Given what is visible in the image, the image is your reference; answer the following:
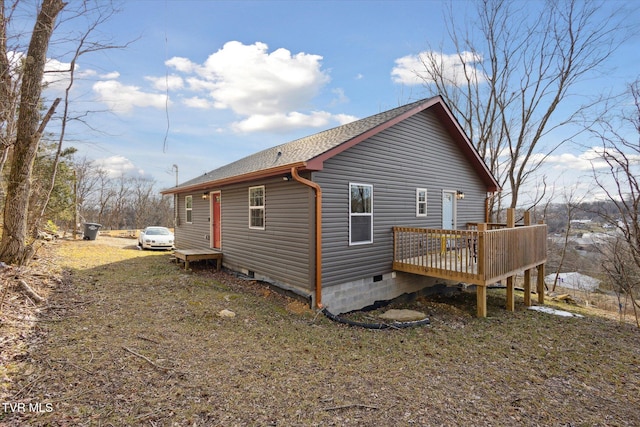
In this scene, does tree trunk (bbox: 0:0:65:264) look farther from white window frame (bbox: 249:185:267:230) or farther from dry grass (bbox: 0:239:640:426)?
white window frame (bbox: 249:185:267:230)

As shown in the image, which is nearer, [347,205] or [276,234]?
[347,205]

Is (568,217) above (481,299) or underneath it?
above

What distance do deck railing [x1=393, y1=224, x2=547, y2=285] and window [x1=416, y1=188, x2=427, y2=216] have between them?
3.43 ft

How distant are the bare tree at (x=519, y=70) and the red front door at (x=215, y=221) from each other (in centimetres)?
1539

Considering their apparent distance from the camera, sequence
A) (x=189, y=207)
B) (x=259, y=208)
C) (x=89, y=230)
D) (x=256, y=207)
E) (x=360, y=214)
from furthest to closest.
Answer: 1. (x=89, y=230)
2. (x=189, y=207)
3. (x=256, y=207)
4. (x=259, y=208)
5. (x=360, y=214)

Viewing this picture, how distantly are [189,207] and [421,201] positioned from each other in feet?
29.3

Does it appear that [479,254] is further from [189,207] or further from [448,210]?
[189,207]

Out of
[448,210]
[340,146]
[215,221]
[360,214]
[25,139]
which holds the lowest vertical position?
[215,221]

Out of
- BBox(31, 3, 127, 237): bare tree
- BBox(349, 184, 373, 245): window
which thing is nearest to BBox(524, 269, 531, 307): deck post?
BBox(349, 184, 373, 245): window

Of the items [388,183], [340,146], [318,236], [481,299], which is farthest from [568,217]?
[318,236]

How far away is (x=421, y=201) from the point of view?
30.7 ft

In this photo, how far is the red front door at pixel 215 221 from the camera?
1042 centimetres

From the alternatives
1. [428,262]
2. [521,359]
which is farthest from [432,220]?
[521,359]

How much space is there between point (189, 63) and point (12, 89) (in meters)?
4.21
